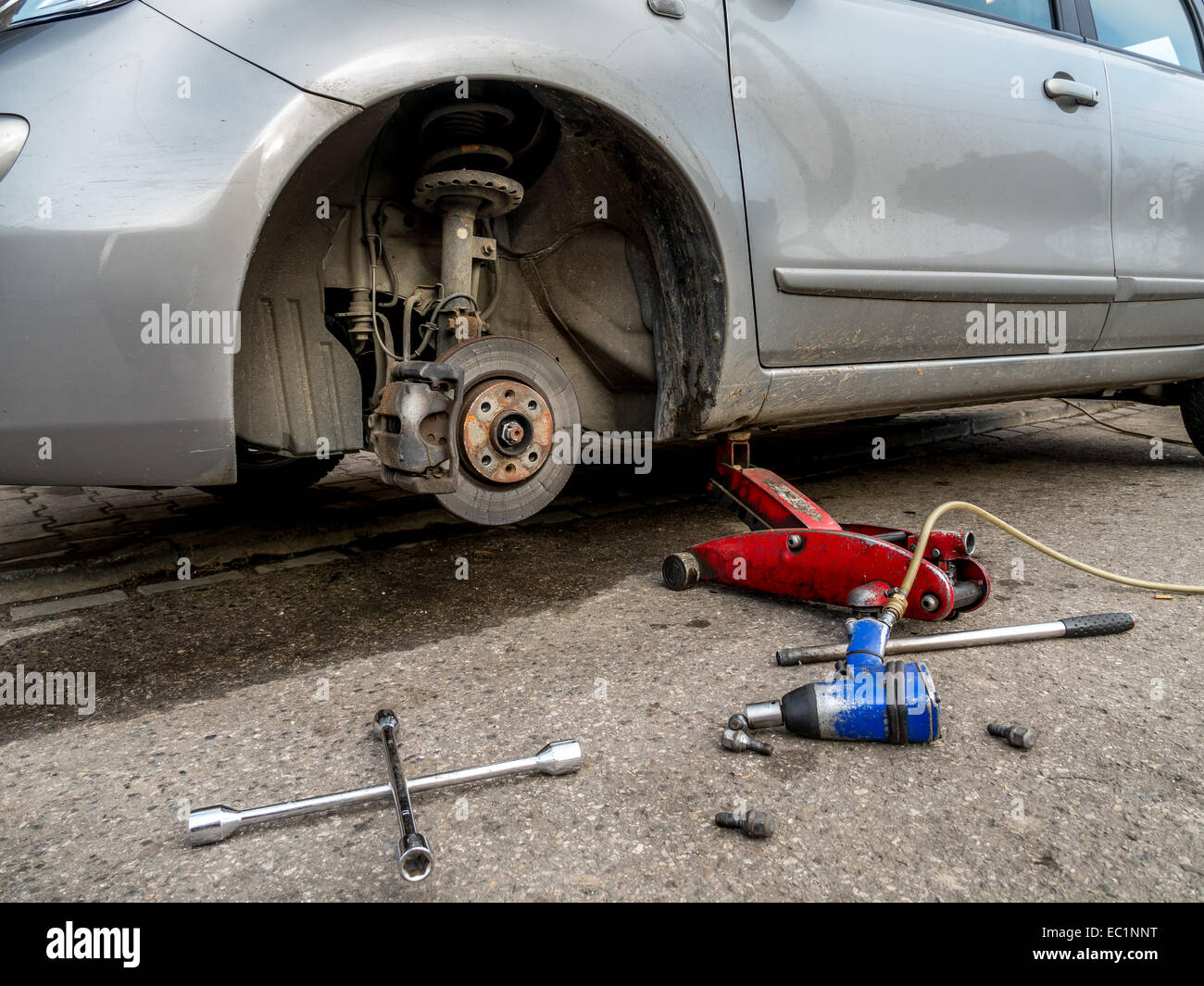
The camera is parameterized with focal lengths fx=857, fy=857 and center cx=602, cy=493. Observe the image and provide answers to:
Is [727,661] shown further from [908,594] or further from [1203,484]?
[1203,484]

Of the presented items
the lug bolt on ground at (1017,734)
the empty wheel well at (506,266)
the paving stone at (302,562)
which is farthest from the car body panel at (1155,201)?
the paving stone at (302,562)

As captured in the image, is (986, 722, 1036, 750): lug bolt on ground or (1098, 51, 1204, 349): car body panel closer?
(986, 722, 1036, 750): lug bolt on ground

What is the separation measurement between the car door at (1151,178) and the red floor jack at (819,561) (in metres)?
1.28

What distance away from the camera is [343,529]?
95.6 inches

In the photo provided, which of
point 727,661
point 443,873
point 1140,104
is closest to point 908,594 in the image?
point 727,661

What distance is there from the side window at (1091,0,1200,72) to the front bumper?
2429mm

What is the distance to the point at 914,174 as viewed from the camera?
1.98 m

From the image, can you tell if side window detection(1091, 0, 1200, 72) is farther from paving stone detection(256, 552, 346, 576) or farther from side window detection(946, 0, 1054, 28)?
paving stone detection(256, 552, 346, 576)

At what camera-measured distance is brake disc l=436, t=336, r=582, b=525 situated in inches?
64.0

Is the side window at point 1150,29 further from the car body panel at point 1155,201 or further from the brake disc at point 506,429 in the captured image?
the brake disc at point 506,429

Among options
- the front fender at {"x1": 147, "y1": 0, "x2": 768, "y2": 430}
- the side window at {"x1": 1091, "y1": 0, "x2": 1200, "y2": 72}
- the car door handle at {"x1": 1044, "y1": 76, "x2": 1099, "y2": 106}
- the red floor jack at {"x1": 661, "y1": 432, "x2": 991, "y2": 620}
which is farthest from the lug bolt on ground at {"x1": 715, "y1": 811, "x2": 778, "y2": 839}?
the side window at {"x1": 1091, "y1": 0, "x2": 1200, "y2": 72}

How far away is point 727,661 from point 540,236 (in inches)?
40.8

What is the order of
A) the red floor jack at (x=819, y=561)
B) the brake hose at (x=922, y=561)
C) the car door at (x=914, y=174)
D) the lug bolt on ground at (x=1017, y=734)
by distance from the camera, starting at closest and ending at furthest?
the lug bolt on ground at (x=1017, y=734) → the brake hose at (x=922, y=561) → the red floor jack at (x=819, y=561) → the car door at (x=914, y=174)

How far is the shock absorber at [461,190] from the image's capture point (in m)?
1.64
